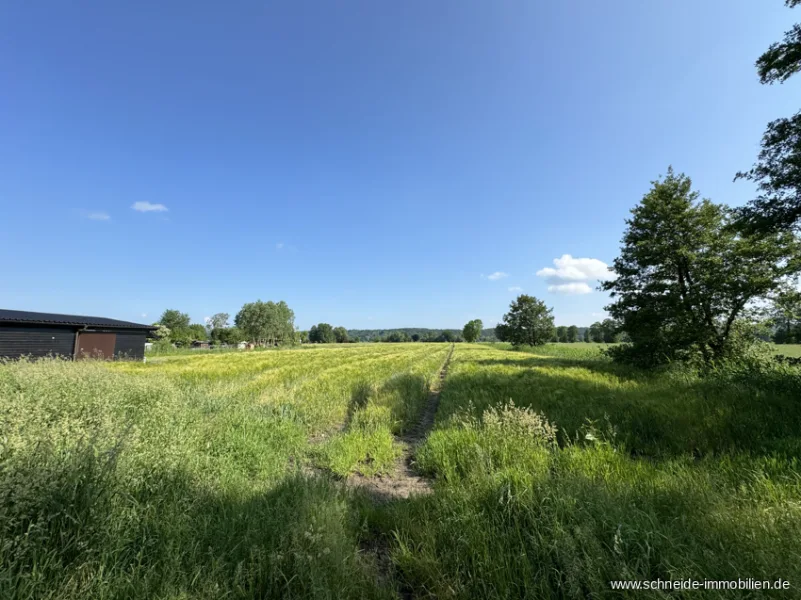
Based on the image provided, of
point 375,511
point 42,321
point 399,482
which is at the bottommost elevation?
point 399,482

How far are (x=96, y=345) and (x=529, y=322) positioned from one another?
206 feet

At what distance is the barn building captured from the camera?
2169cm

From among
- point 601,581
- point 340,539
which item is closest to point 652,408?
point 601,581

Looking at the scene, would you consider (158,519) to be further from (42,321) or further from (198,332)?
(198,332)

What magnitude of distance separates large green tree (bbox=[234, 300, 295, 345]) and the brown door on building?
50.9 m

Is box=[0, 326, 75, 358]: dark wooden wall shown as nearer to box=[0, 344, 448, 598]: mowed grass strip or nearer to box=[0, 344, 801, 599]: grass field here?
box=[0, 344, 801, 599]: grass field

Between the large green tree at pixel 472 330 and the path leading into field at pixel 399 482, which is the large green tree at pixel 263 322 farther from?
the path leading into field at pixel 399 482

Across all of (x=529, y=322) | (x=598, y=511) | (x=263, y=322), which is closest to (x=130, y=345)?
(x=598, y=511)

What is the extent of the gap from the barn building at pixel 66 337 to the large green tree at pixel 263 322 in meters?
48.0

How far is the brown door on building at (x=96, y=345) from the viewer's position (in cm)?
2523

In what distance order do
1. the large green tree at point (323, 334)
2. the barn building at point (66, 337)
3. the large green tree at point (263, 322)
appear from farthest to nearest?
the large green tree at point (323, 334)
the large green tree at point (263, 322)
the barn building at point (66, 337)

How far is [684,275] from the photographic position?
1431 cm

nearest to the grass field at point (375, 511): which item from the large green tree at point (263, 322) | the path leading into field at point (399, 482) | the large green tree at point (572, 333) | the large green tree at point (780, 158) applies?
the path leading into field at point (399, 482)

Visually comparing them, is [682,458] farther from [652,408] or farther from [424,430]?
[424,430]
